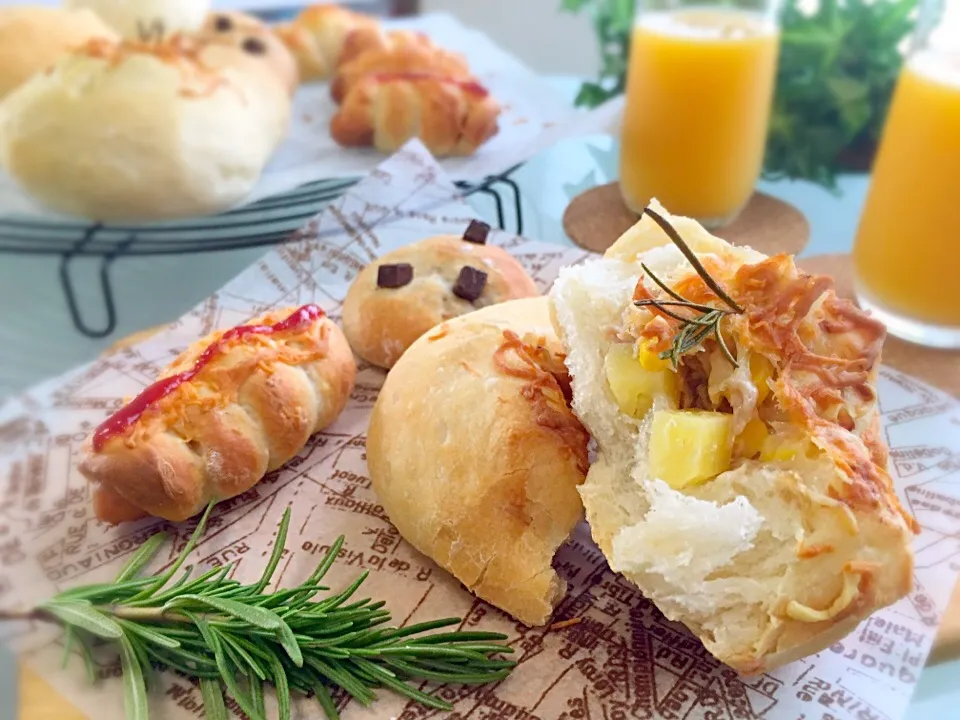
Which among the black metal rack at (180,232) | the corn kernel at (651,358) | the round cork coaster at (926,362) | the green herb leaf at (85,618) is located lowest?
the black metal rack at (180,232)

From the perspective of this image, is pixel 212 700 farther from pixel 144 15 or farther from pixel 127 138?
pixel 144 15

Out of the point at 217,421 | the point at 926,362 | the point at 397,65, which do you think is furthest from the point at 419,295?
the point at 397,65

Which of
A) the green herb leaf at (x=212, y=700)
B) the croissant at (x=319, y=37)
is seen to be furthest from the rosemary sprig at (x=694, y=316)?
the croissant at (x=319, y=37)

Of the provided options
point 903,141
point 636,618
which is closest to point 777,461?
point 636,618

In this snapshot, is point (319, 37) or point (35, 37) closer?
point (35, 37)

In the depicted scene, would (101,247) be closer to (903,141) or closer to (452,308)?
(452,308)

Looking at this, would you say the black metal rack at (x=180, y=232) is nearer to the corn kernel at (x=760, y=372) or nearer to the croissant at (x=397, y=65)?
the croissant at (x=397, y=65)

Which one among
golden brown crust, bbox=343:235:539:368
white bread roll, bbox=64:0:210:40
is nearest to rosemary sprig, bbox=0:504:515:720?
golden brown crust, bbox=343:235:539:368
